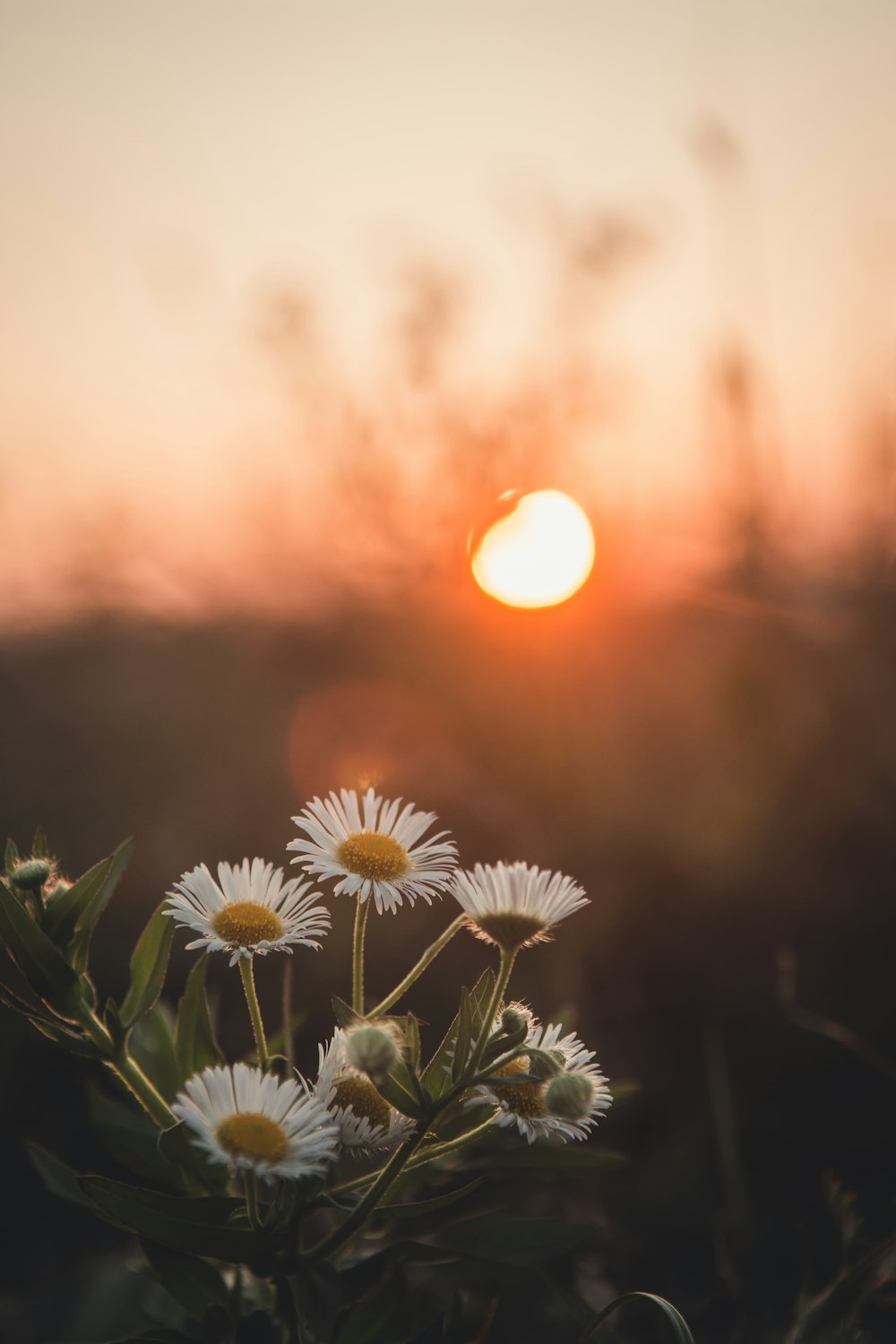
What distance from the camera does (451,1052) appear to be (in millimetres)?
461

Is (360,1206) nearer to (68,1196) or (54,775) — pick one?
(68,1196)

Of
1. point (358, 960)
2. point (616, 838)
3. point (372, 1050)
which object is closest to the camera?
point (372, 1050)

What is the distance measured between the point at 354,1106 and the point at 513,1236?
172mm

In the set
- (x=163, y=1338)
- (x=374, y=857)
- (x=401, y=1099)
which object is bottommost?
(x=163, y=1338)

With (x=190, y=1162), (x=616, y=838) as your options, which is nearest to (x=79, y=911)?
(x=190, y=1162)

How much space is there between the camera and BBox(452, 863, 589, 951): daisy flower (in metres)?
0.47

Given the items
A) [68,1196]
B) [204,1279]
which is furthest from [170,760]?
[204,1279]

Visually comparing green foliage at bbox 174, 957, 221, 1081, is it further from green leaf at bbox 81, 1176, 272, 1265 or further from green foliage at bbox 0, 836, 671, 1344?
green leaf at bbox 81, 1176, 272, 1265

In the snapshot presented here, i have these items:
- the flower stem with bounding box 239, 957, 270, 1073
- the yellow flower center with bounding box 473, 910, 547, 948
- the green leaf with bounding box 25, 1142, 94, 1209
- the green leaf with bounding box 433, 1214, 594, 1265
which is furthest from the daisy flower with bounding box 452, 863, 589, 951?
the green leaf with bounding box 25, 1142, 94, 1209

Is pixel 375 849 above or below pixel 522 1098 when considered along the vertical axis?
above

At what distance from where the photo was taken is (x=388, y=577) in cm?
230

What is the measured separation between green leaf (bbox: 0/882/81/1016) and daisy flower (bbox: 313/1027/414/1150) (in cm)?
13

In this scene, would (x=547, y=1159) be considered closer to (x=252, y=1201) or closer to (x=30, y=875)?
(x=252, y=1201)

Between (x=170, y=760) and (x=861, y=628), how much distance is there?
1347 millimetres
